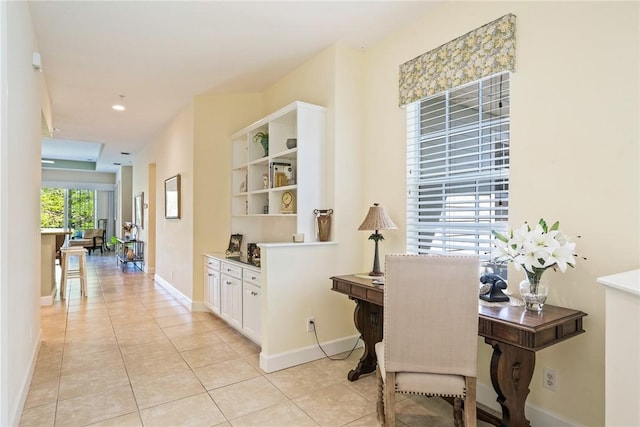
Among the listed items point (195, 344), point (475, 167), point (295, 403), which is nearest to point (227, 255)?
point (195, 344)

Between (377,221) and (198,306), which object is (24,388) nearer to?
(198,306)

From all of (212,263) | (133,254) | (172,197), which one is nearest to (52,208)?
(133,254)

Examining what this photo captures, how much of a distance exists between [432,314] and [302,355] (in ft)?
5.33

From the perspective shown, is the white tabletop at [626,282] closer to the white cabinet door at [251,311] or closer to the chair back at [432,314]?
the chair back at [432,314]

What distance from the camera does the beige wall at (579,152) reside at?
1.87 metres

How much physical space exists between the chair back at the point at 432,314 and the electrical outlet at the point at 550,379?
26.2 inches

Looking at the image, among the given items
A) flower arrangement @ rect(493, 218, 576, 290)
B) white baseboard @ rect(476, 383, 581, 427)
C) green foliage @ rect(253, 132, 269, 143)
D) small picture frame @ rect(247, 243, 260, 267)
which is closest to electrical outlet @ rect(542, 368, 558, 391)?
white baseboard @ rect(476, 383, 581, 427)

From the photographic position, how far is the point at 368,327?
288 cm

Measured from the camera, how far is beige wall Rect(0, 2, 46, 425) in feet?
6.13

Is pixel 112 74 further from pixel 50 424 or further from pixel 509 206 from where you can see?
pixel 509 206

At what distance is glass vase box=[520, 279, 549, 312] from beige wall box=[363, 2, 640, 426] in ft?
0.79

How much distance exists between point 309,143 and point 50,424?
2737 millimetres

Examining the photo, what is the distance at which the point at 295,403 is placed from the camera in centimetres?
247

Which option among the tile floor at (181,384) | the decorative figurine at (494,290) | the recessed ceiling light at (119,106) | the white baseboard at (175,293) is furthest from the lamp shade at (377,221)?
the recessed ceiling light at (119,106)
